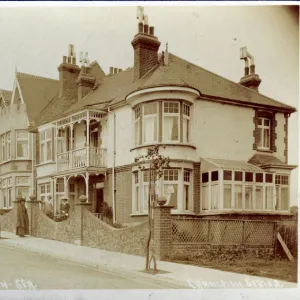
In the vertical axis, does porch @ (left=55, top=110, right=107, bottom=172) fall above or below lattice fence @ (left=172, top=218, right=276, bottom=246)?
above

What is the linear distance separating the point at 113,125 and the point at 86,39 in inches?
239

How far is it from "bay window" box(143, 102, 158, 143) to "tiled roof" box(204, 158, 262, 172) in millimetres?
2180

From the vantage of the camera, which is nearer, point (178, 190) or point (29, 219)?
point (178, 190)

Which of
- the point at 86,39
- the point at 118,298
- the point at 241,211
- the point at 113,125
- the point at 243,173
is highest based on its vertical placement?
the point at 86,39

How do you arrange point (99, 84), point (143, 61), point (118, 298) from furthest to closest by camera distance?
point (99, 84), point (143, 61), point (118, 298)

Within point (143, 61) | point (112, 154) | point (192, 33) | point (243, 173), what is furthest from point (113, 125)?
point (192, 33)

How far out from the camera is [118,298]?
11.6m

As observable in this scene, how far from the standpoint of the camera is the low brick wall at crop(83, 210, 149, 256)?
15.6 metres

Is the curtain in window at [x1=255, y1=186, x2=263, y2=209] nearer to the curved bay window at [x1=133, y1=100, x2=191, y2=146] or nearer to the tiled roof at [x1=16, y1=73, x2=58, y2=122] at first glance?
the curved bay window at [x1=133, y1=100, x2=191, y2=146]

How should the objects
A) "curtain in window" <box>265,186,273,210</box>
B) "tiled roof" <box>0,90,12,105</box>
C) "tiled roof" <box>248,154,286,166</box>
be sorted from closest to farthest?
"curtain in window" <box>265,186,273,210</box> < "tiled roof" <box>248,154,286,166</box> < "tiled roof" <box>0,90,12,105</box>

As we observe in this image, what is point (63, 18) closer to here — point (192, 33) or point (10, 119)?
point (192, 33)

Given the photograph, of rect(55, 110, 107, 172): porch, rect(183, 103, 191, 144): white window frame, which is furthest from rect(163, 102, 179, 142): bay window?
rect(55, 110, 107, 172): porch

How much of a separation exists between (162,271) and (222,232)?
364 cm

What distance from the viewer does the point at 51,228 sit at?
2041 cm
